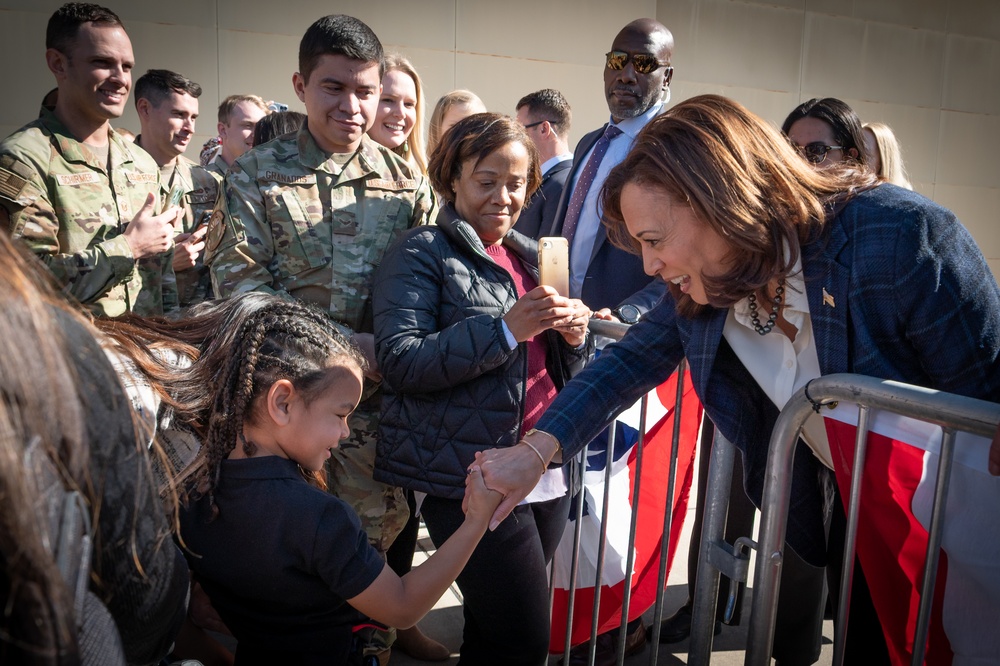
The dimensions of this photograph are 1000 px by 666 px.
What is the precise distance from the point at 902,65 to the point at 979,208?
2442mm

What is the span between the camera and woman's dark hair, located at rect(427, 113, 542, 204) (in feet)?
9.59

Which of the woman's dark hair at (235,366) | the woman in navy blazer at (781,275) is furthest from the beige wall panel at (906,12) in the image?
the woman's dark hair at (235,366)

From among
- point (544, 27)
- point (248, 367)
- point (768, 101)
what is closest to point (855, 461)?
point (248, 367)

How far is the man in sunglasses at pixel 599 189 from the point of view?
11.6 ft

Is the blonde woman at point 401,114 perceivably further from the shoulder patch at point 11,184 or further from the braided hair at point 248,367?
the braided hair at point 248,367

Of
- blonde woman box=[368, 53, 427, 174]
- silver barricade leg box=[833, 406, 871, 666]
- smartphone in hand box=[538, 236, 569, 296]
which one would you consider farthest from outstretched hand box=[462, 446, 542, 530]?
blonde woman box=[368, 53, 427, 174]

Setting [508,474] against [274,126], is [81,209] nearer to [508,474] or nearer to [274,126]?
[274,126]

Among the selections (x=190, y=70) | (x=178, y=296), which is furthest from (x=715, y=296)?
(x=190, y=70)

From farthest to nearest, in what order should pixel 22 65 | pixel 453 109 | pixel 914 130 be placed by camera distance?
1. pixel 914 130
2. pixel 22 65
3. pixel 453 109

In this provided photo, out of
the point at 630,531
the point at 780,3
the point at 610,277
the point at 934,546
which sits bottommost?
the point at 630,531

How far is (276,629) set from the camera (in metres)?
2.06

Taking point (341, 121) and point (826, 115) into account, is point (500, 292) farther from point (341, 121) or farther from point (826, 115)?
point (826, 115)

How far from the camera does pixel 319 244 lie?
3027 mm

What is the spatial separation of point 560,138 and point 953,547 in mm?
4335
